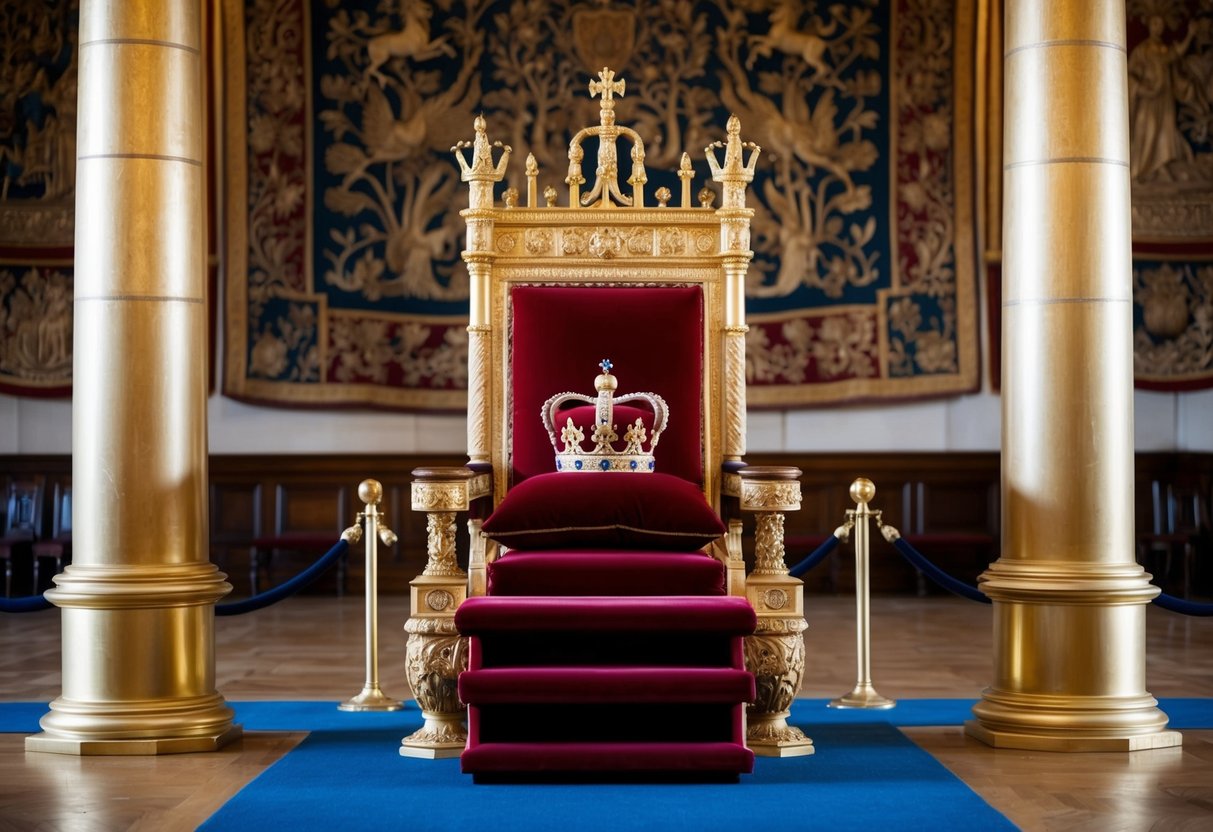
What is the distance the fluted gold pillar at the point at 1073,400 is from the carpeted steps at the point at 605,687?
3.40 ft

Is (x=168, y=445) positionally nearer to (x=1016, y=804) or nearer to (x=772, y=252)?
(x=1016, y=804)

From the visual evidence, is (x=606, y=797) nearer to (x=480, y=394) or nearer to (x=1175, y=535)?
(x=480, y=394)

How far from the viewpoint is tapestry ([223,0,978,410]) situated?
10211mm

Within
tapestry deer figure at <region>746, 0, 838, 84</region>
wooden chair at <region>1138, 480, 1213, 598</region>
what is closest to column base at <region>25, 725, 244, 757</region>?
wooden chair at <region>1138, 480, 1213, 598</region>

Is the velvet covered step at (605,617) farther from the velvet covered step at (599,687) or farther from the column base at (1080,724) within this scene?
the column base at (1080,724)

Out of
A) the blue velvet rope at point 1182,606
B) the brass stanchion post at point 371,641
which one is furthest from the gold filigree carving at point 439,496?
the blue velvet rope at point 1182,606

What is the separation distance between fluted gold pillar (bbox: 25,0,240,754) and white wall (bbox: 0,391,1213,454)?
5433 mm

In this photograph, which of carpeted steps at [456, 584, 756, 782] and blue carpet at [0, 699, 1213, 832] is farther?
carpeted steps at [456, 584, 756, 782]

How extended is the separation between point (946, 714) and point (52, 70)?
7141 millimetres

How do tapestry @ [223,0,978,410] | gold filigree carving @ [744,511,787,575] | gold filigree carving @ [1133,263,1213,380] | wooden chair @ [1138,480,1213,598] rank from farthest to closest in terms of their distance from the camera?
tapestry @ [223,0,978,410]
gold filigree carving @ [1133,263,1213,380]
wooden chair @ [1138,480,1213,598]
gold filigree carving @ [744,511,787,575]

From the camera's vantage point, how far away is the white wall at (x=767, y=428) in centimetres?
1038

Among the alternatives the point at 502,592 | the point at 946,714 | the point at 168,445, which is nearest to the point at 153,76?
the point at 168,445

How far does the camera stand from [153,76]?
492 centimetres

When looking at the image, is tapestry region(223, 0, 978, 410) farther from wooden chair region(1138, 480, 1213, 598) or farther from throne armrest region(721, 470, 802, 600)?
throne armrest region(721, 470, 802, 600)
